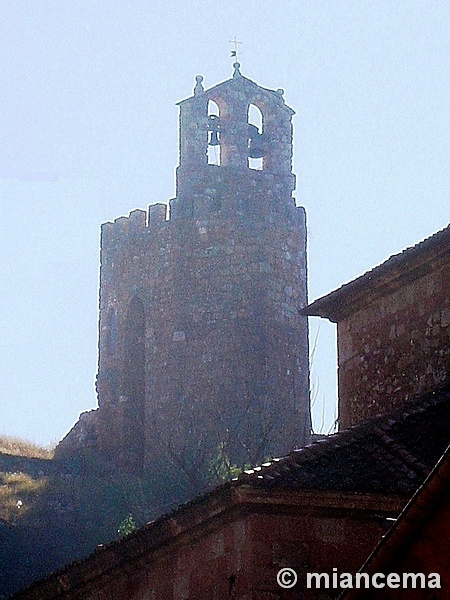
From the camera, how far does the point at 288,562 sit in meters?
10.9

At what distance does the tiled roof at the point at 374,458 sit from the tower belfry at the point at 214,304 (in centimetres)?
1696

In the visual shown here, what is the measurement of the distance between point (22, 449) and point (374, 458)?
830 inches

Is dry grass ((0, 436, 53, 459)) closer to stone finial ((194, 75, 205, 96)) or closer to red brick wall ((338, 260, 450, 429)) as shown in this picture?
stone finial ((194, 75, 205, 96))

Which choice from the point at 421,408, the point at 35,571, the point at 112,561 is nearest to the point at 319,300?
the point at 421,408

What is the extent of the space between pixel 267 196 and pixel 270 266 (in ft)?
5.68

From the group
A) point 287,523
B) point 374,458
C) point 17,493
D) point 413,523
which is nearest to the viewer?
point 413,523

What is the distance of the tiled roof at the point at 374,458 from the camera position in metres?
10.8

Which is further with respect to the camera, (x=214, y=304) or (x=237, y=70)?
(x=237, y=70)

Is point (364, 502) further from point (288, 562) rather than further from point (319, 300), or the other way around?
point (319, 300)

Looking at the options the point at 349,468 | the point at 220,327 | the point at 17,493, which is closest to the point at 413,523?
the point at 349,468

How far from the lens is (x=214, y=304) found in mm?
30359

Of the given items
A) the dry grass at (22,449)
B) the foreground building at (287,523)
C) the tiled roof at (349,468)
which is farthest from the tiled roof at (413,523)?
the dry grass at (22,449)

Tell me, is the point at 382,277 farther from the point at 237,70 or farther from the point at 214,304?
the point at 237,70

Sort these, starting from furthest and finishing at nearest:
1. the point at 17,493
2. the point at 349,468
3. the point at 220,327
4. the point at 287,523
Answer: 1. the point at 220,327
2. the point at 17,493
3. the point at 349,468
4. the point at 287,523
